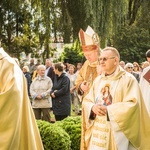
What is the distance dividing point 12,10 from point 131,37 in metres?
8.76

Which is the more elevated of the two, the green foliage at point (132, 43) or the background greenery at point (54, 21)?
the background greenery at point (54, 21)

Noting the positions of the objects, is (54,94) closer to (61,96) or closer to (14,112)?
(61,96)

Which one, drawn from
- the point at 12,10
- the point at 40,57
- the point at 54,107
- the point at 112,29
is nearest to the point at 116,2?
the point at 112,29

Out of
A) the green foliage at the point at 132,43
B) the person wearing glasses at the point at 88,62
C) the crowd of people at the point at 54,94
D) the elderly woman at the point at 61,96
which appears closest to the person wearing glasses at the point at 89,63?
the person wearing glasses at the point at 88,62

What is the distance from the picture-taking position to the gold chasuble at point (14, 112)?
321 centimetres

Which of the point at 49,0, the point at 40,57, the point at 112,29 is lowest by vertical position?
A: the point at 40,57

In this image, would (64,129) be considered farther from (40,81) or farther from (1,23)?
(1,23)

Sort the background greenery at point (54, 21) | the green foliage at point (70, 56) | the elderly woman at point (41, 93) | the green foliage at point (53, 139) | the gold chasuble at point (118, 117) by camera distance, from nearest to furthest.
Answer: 1. the gold chasuble at point (118, 117)
2. the green foliage at point (53, 139)
3. the elderly woman at point (41, 93)
4. the background greenery at point (54, 21)
5. the green foliage at point (70, 56)

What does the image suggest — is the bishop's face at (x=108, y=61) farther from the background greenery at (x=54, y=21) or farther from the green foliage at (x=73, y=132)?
the background greenery at (x=54, y=21)

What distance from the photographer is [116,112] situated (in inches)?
201

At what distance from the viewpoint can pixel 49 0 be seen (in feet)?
61.1

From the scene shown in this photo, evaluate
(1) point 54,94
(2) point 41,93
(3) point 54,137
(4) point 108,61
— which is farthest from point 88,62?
(2) point 41,93

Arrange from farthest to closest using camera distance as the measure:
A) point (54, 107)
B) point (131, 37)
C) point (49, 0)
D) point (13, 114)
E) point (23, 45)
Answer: point (131, 37) < point (23, 45) < point (49, 0) < point (54, 107) < point (13, 114)

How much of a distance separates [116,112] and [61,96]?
4.35m
